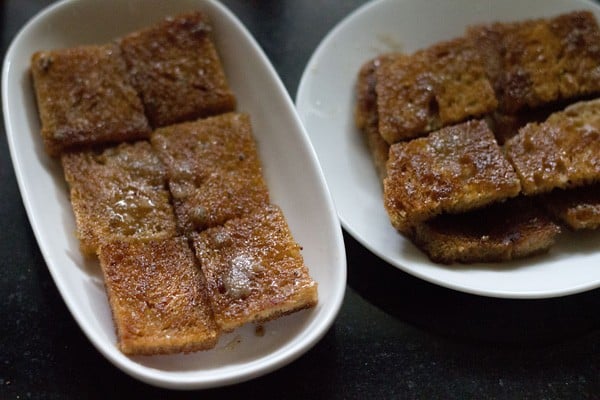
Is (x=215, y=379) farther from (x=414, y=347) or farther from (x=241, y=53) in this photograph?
(x=241, y=53)

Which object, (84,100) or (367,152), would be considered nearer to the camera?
(84,100)

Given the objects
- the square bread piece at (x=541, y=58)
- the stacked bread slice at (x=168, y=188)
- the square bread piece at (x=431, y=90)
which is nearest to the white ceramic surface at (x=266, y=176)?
the stacked bread slice at (x=168, y=188)

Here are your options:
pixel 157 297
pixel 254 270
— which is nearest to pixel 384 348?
pixel 254 270

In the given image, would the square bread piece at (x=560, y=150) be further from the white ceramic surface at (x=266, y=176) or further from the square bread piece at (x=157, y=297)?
the square bread piece at (x=157, y=297)

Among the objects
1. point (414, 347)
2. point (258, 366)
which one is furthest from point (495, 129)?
point (258, 366)

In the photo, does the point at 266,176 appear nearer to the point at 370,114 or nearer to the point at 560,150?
the point at 370,114
